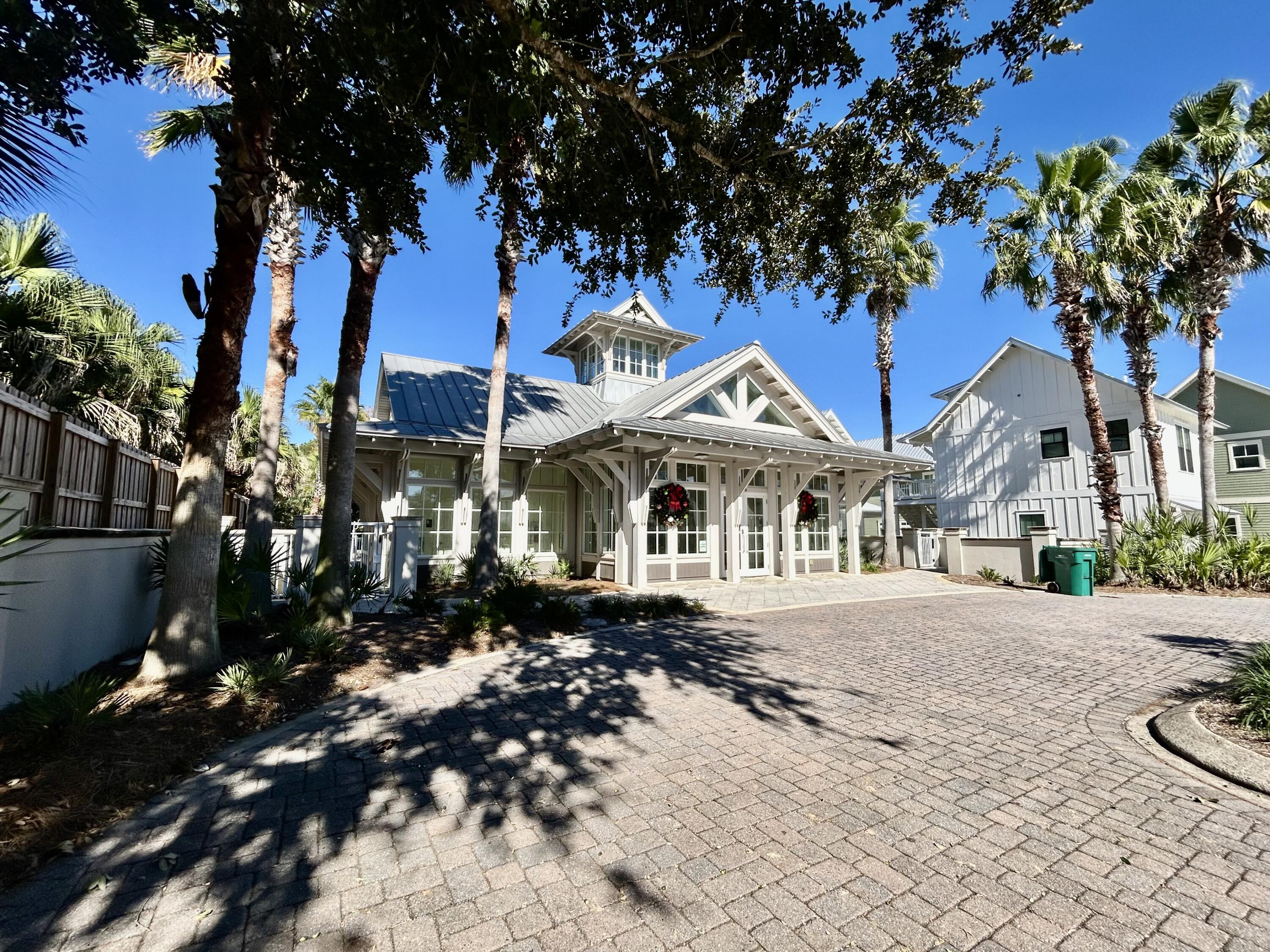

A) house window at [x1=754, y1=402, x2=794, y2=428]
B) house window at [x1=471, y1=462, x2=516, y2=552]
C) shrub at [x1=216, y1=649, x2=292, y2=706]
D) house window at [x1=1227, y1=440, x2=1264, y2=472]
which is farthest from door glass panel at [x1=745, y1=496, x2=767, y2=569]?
house window at [x1=1227, y1=440, x2=1264, y2=472]

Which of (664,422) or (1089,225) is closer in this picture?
(664,422)

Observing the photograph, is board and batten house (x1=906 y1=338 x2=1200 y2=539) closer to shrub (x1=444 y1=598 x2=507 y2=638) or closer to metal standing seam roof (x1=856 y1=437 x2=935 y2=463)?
metal standing seam roof (x1=856 y1=437 x2=935 y2=463)

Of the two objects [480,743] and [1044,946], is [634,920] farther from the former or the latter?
[480,743]

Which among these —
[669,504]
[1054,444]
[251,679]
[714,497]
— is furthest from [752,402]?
[251,679]

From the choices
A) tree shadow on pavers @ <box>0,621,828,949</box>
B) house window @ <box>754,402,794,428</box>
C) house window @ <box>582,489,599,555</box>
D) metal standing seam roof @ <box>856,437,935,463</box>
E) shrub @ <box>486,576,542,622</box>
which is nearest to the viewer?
tree shadow on pavers @ <box>0,621,828,949</box>

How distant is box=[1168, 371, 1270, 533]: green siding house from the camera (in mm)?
19516

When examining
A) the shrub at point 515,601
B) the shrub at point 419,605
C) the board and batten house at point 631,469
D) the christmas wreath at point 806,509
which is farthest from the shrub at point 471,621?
the christmas wreath at point 806,509

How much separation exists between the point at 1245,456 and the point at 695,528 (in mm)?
22349

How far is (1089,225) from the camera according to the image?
13.4 m

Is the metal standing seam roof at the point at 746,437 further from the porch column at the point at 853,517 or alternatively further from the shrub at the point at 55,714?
the shrub at the point at 55,714

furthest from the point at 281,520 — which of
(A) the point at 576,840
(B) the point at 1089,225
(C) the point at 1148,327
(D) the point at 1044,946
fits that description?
(C) the point at 1148,327

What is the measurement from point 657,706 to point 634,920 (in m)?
2.55

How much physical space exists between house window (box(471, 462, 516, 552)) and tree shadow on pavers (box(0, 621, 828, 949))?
8701 millimetres

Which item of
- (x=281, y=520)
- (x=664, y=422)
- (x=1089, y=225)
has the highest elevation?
(x=1089, y=225)
